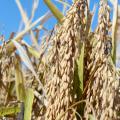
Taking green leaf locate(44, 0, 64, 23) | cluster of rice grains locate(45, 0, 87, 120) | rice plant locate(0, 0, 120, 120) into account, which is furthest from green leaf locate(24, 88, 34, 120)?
green leaf locate(44, 0, 64, 23)

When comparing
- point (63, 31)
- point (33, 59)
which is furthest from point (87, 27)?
point (33, 59)

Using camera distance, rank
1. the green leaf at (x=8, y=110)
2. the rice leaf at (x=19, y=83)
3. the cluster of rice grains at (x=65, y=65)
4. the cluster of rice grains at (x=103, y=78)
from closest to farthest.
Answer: the cluster of rice grains at (x=103, y=78), the cluster of rice grains at (x=65, y=65), the green leaf at (x=8, y=110), the rice leaf at (x=19, y=83)

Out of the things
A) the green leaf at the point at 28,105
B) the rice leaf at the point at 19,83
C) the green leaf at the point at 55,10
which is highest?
the green leaf at the point at 55,10

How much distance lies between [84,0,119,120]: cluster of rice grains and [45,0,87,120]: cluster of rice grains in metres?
0.05

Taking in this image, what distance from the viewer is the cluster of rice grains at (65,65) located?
954mm

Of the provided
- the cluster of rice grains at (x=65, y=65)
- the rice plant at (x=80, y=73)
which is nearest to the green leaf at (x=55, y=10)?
the rice plant at (x=80, y=73)

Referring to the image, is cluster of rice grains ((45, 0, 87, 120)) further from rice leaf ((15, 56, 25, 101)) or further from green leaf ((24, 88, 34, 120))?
rice leaf ((15, 56, 25, 101))

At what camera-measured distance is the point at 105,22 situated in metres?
0.96

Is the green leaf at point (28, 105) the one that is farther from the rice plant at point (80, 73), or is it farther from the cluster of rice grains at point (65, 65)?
the cluster of rice grains at point (65, 65)

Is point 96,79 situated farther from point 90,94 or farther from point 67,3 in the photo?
point 67,3

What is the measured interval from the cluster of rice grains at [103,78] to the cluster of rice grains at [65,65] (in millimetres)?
51

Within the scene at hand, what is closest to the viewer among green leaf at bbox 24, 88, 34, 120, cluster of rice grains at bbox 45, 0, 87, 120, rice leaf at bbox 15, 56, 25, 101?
cluster of rice grains at bbox 45, 0, 87, 120

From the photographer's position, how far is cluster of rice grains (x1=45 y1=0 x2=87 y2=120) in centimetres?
95

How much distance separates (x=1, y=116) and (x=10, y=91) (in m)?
0.35
